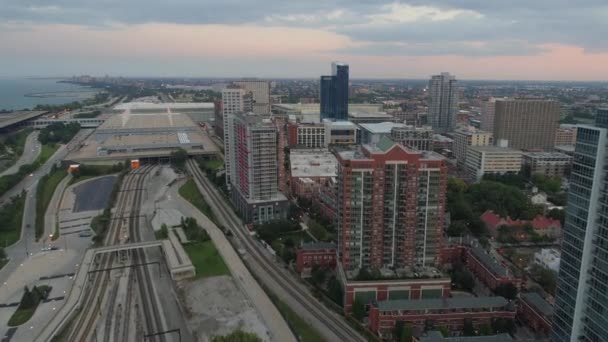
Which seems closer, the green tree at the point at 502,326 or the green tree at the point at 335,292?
the green tree at the point at 502,326

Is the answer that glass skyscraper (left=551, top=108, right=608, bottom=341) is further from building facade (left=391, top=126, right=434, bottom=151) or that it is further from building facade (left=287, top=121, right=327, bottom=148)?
building facade (left=287, top=121, right=327, bottom=148)

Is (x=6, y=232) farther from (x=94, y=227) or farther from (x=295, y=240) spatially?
(x=295, y=240)

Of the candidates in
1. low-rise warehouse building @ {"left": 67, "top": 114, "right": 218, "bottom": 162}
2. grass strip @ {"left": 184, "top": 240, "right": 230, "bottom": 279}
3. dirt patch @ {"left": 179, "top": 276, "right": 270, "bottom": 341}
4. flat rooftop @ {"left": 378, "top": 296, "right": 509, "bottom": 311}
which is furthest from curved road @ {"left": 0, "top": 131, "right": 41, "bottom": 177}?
flat rooftop @ {"left": 378, "top": 296, "right": 509, "bottom": 311}

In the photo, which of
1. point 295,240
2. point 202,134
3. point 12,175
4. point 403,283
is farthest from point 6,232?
point 202,134

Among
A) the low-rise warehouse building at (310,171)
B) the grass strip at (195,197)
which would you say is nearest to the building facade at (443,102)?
the low-rise warehouse building at (310,171)

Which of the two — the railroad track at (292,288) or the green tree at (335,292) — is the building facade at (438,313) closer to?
the railroad track at (292,288)

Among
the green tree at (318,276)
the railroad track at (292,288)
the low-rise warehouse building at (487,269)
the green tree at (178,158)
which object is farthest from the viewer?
the green tree at (178,158)
